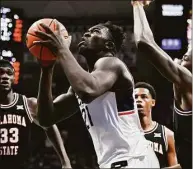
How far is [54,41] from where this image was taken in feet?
7.06

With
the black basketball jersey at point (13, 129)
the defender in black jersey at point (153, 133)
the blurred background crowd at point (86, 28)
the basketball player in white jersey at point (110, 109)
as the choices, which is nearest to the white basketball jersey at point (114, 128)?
the basketball player in white jersey at point (110, 109)

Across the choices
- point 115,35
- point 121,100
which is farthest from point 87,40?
point 121,100

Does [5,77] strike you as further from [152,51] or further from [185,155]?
[152,51]

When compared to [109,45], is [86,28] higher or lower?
lower

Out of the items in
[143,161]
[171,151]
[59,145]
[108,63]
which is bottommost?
[171,151]

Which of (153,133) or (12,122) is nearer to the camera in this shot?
(153,133)

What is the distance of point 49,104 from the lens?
8.07 feet

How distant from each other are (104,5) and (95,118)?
3201 millimetres

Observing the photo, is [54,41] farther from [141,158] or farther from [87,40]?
[141,158]

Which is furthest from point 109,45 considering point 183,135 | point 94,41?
point 183,135

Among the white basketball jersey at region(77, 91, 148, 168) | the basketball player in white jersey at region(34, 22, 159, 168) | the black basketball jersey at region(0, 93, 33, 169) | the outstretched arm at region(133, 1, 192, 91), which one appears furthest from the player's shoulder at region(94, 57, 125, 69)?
the black basketball jersey at region(0, 93, 33, 169)

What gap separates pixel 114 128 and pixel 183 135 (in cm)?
107

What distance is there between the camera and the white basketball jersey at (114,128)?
2262 mm

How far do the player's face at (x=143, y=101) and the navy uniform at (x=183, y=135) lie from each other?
0.41 metres
